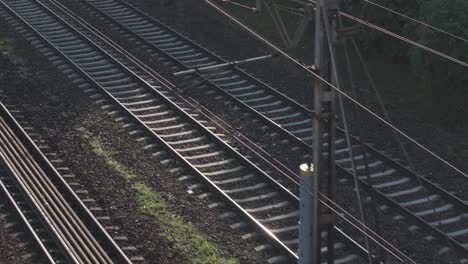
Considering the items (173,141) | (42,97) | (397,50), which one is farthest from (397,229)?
(42,97)

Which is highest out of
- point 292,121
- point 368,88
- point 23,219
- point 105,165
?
point 368,88

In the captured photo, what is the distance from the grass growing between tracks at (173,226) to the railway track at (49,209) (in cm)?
96

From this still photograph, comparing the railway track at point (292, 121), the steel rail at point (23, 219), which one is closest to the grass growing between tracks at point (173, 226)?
the steel rail at point (23, 219)

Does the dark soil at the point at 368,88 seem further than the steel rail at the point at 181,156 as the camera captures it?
Yes

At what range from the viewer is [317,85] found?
742 cm

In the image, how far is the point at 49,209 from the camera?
11.3 meters

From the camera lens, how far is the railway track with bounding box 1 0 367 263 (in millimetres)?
11266

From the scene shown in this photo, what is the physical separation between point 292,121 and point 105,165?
4148 millimetres

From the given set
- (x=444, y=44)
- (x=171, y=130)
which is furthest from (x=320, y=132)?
(x=444, y=44)

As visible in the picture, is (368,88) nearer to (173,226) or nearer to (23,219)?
(173,226)

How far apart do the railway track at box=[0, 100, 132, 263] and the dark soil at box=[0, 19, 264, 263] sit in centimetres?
41

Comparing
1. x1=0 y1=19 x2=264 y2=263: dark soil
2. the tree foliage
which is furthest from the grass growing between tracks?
the tree foliage

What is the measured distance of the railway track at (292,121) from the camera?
11.6 m

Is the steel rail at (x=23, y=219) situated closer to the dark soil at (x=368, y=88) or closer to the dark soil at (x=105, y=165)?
the dark soil at (x=105, y=165)
